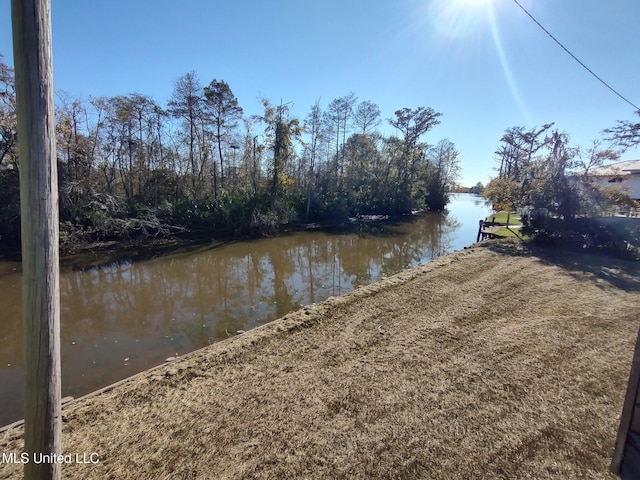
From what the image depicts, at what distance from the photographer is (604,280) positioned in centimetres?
686

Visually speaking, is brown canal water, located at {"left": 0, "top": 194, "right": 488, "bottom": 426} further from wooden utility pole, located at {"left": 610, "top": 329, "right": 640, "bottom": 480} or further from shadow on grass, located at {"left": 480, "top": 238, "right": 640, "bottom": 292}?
wooden utility pole, located at {"left": 610, "top": 329, "right": 640, "bottom": 480}

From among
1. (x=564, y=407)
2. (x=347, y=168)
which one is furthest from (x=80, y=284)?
(x=347, y=168)

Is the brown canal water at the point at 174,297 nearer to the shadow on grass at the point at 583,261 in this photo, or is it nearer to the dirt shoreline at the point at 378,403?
the dirt shoreline at the point at 378,403

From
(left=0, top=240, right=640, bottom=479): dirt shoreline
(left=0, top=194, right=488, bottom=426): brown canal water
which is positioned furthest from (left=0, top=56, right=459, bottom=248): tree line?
(left=0, top=240, right=640, bottom=479): dirt shoreline

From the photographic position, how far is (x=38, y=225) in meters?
1.39

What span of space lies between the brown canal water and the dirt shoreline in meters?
1.53

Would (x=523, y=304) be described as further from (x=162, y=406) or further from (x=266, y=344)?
(x=162, y=406)

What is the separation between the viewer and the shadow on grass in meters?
7.00

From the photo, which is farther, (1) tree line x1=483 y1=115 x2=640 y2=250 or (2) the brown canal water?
(1) tree line x1=483 y1=115 x2=640 y2=250

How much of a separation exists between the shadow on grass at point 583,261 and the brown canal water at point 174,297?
285 cm

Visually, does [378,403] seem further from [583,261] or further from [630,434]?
[583,261]

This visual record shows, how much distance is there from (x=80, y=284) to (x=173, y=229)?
6.04 metres

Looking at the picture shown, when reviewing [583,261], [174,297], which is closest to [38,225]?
[174,297]

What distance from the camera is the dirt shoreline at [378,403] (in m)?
2.25
